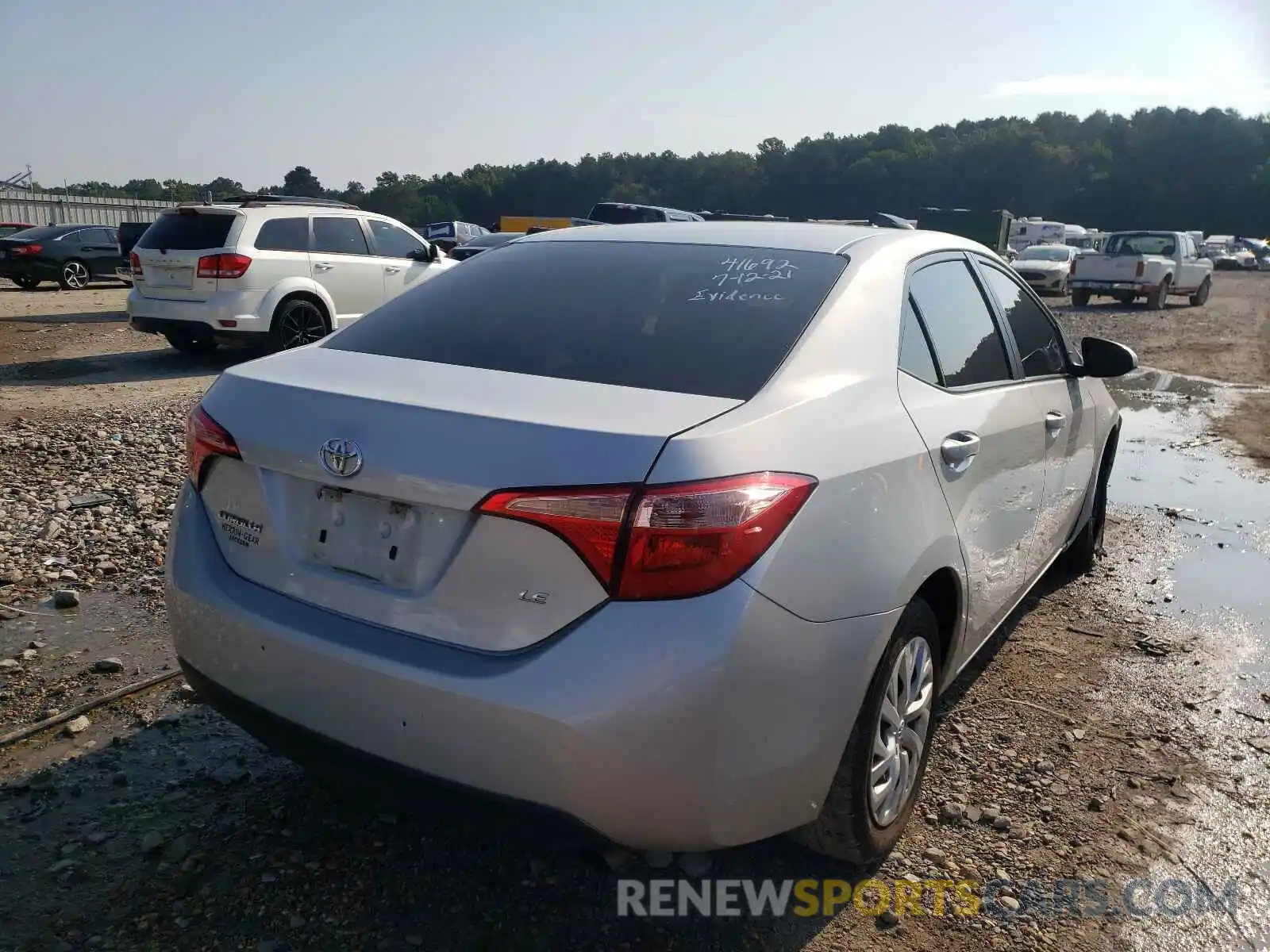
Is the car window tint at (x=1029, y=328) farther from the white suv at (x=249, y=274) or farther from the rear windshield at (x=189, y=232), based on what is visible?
the rear windshield at (x=189, y=232)

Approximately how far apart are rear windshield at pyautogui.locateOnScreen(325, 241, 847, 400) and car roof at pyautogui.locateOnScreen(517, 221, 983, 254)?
0.21 ft

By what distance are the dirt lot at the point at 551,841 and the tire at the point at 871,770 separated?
155 millimetres

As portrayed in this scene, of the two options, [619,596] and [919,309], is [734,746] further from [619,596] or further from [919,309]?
[919,309]

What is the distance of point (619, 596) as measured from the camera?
1.96m

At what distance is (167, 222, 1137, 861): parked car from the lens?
1967 millimetres

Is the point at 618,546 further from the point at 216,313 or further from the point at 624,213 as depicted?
the point at 624,213

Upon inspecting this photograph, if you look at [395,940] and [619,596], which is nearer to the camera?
[619,596]

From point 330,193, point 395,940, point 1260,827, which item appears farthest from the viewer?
point 330,193

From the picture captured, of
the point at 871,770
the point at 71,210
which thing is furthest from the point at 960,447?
the point at 71,210

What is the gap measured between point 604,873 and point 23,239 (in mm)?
23415

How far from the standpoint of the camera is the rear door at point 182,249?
10438 mm

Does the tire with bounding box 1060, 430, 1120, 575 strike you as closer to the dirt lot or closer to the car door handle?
the dirt lot

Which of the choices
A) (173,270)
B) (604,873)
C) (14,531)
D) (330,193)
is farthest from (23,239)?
(330,193)


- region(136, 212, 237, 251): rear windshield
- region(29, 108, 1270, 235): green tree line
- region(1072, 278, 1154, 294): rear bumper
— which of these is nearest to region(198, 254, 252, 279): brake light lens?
region(136, 212, 237, 251): rear windshield
